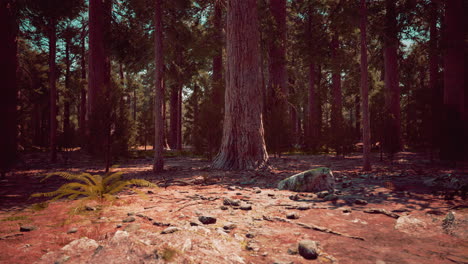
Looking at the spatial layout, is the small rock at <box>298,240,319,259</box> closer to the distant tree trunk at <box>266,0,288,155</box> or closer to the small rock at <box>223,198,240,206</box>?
the small rock at <box>223,198,240,206</box>

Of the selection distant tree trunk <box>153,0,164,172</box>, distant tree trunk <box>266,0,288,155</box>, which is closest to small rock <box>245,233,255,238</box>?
distant tree trunk <box>153,0,164,172</box>

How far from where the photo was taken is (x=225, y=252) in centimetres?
228

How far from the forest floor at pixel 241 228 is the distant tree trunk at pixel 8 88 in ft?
9.11

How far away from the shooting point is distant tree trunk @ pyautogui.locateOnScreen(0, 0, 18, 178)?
696cm

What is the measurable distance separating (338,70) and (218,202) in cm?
1653

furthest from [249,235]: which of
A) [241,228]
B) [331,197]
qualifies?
[331,197]

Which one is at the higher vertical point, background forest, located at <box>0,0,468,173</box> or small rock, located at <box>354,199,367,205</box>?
background forest, located at <box>0,0,468,173</box>

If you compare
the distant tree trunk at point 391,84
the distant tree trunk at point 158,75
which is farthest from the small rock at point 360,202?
the distant tree trunk at point 391,84

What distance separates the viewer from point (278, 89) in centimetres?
1387

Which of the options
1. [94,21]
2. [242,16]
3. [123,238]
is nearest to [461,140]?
[242,16]

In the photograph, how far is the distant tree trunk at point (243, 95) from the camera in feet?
27.0

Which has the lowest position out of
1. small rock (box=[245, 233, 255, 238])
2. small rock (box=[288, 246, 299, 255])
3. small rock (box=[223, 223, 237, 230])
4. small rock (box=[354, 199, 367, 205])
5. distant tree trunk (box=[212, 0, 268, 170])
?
small rock (box=[354, 199, 367, 205])

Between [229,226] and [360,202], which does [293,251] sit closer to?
[229,226]

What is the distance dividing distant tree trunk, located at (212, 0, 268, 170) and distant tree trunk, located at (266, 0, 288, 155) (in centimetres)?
442
